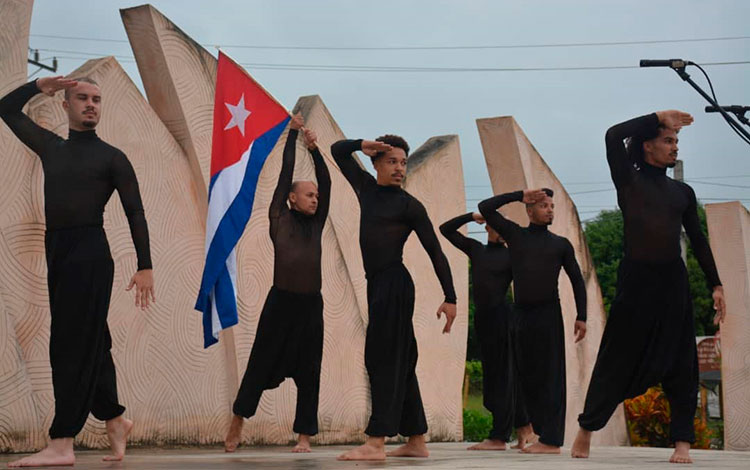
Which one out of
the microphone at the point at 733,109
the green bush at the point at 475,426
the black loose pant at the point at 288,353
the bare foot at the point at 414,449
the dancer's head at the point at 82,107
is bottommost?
the green bush at the point at 475,426

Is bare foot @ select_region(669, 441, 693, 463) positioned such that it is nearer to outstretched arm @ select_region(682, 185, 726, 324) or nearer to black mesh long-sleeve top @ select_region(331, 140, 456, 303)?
outstretched arm @ select_region(682, 185, 726, 324)

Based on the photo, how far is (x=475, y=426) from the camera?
71.2 ft

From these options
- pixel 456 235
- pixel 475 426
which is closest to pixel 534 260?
pixel 456 235

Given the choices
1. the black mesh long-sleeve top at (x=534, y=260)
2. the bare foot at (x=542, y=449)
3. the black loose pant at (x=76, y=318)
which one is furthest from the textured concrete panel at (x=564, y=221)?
the black loose pant at (x=76, y=318)

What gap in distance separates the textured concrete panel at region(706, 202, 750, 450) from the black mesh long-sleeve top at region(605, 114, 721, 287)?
9622 millimetres

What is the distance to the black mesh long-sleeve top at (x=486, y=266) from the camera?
33.8ft

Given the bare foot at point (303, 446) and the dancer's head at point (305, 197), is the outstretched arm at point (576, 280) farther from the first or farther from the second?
the bare foot at point (303, 446)

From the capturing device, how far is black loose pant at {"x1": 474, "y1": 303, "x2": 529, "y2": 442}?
10.2 m

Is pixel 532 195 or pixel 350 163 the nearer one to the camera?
pixel 350 163

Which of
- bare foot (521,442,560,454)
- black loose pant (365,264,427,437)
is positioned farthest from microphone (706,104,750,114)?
black loose pant (365,264,427,437)

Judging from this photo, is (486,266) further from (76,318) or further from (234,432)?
(76,318)

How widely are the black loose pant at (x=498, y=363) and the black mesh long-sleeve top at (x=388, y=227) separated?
287 centimetres

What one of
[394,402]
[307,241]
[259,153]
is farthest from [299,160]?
[394,402]

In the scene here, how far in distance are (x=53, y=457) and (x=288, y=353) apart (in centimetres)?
270
